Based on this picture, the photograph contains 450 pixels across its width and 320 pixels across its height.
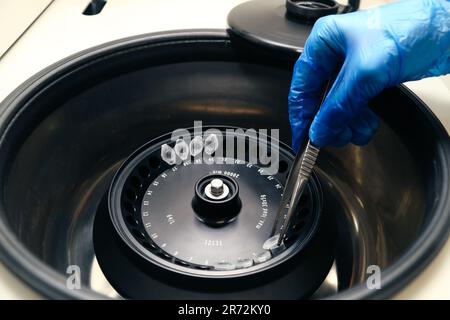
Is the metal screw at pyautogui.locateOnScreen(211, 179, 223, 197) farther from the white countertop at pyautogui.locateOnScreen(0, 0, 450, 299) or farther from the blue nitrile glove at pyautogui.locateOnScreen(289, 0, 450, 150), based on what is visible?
the white countertop at pyautogui.locateOnScreen(0, 0, 450, 299)

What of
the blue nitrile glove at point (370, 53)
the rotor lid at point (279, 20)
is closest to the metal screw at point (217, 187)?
the blue nitrile glove at point (370, 53)

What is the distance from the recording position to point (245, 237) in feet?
2.44

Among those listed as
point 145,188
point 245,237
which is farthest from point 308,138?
point 145,188

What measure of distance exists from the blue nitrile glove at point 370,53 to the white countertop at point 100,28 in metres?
0.13

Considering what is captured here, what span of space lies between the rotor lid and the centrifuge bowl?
0.13 ft

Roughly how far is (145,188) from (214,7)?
501mm

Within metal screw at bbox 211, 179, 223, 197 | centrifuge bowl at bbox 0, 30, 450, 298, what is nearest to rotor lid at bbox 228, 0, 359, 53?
centrifuge bowl at bbox 0, 30, 450, 298

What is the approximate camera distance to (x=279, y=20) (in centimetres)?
93

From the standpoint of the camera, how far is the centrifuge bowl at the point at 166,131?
70 cm

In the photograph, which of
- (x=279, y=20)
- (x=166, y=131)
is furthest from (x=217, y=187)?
(x=279, y=20)

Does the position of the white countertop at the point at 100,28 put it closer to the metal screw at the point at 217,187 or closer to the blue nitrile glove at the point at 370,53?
the blue nitrile glove at the point at 370,53

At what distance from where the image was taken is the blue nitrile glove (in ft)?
2.12
